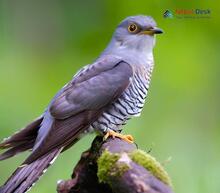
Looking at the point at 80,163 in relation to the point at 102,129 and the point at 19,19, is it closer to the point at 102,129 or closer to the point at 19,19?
the point at 102,129

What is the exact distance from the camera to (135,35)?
5.10 metres

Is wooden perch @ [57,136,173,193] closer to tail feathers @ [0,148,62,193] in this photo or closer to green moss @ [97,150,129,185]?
green moss @ [97,150,129,185]

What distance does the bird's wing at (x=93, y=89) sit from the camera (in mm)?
4594

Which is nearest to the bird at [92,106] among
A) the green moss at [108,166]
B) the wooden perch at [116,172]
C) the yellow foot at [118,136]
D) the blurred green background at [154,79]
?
the yellow foot at [118,136]

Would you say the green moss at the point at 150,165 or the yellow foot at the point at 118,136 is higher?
the green moss at the point at 150,165

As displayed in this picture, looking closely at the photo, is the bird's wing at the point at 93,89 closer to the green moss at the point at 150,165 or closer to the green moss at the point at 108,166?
the green moss at the point at 108,166

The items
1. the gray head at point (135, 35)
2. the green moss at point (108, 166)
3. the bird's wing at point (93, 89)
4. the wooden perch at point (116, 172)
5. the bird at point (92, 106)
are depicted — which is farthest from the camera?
the gray head at point (135, 35)

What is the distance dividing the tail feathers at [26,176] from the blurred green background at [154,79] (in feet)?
3.58

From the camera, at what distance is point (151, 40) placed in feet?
16.8

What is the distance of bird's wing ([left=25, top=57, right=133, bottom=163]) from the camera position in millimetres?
4473

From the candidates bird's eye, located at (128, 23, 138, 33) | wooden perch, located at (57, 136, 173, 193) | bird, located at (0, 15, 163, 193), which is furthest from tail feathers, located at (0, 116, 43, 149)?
bird's eye, located at (128, 23, 138, 33)

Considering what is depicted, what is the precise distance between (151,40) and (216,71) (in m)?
1.35

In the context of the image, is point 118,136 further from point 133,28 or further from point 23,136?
point 133,28

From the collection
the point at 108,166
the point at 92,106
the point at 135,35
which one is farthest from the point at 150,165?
the point at 135,35
